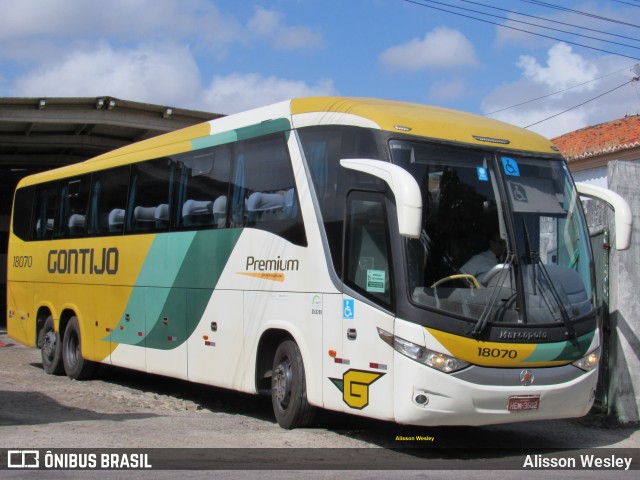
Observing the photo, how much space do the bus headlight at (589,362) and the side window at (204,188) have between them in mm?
4541

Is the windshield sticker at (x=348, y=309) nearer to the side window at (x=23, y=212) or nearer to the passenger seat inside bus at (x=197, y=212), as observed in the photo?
the passenger seat inside bus at (x=197, y=212)

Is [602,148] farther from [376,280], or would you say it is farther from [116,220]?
[376,280]

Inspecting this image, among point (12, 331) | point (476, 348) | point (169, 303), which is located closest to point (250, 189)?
point (169, 303)

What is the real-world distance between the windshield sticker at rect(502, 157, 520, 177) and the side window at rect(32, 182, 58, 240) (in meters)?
9.63

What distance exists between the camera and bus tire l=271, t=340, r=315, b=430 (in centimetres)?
929

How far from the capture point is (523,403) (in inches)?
323

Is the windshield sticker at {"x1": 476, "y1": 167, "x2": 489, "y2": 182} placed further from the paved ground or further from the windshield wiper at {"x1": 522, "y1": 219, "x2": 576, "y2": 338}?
the paved ground

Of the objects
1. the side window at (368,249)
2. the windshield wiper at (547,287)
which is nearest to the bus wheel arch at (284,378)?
the side window at (368,249)

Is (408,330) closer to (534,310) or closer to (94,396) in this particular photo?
(534,310)

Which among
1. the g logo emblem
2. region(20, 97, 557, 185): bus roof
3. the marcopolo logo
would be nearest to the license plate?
the g logo emblem

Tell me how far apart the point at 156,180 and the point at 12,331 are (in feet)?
21.7

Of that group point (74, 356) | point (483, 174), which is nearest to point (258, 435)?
point (483, 174)

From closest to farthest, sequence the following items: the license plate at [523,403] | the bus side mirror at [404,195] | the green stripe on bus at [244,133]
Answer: the bus side mirror at [404,195] → the license plate at [523,403] → the green stripe on bus at [244,133]

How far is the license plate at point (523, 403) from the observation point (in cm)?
813
